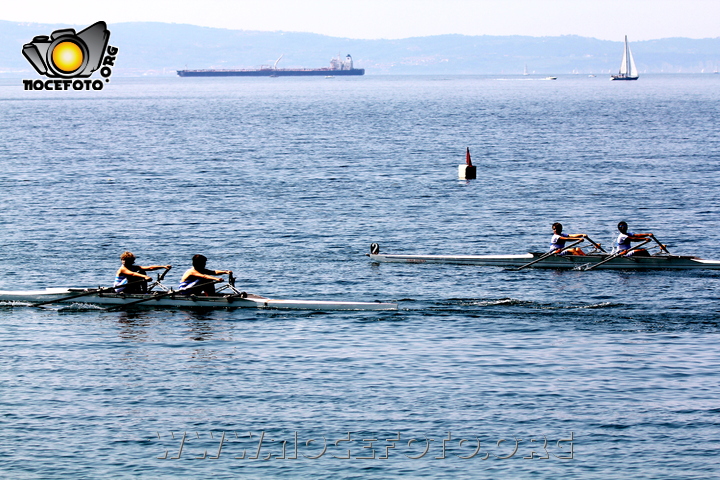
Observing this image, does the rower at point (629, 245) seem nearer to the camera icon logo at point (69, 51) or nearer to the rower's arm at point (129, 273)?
the rower's arm at point (129, 273)

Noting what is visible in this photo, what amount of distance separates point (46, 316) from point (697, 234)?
29.6 m

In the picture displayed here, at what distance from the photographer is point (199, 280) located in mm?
31281

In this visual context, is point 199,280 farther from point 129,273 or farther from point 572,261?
point 572,261

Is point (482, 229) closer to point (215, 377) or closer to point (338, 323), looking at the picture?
point (338, 323)

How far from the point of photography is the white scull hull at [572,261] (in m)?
37.2

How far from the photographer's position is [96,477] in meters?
19.4

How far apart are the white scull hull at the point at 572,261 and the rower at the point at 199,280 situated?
10204 mm

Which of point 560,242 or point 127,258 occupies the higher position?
point 127,258

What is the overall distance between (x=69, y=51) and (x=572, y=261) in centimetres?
3395

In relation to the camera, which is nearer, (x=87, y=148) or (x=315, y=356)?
(x=315, y=356)

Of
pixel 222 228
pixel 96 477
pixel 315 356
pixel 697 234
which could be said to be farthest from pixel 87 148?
pixel 96 477

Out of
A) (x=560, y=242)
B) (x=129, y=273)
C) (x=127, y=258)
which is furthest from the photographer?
(x=560, y=242)

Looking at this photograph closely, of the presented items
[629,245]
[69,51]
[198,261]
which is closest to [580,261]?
[629,245]

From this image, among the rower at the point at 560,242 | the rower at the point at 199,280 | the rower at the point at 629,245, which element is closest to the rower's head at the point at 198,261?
the rower at the point at 199,280
